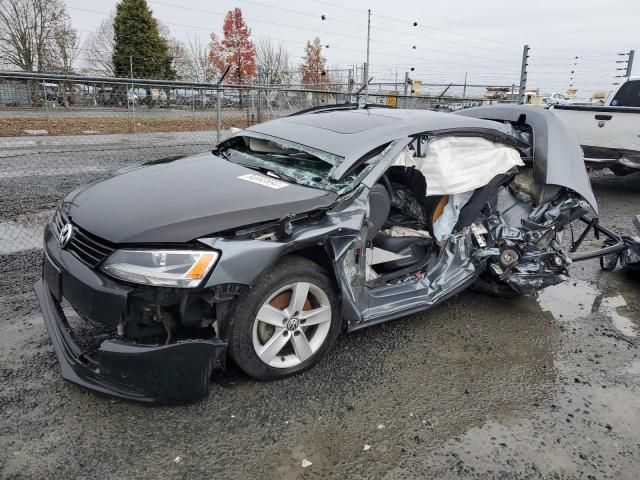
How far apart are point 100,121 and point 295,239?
1186 centimetres

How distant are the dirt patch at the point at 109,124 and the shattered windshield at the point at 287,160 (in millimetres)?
9940

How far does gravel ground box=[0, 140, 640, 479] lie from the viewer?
6.98 ft

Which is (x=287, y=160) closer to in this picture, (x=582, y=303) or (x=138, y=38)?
(x=582, y=303)

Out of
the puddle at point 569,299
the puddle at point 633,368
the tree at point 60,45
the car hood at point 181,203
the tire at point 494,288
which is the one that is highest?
the tree at point 60,45

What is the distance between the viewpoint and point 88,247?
2.38 meters

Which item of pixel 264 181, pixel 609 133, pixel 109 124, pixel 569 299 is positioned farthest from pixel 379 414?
pixel 109 124

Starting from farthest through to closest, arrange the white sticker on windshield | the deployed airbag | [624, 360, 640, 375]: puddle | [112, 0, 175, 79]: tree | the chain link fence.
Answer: [112, 0, 175, 79]: tree < the chain link fence < the deployed airbag < [624, 360, 640, 375]: puddle < the white sticker on windshield

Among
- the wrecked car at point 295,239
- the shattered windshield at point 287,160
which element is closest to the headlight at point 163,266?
the wrecked car at point 295,239

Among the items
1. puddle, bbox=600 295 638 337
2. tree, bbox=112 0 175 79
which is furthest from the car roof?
tree, bbox=112 0 175 79

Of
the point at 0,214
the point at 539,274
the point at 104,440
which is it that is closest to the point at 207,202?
the point at 104,440

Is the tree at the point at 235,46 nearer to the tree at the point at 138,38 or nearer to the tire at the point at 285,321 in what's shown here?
the tree at the point at 138,38

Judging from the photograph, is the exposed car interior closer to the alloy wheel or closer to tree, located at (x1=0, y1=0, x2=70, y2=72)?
the alloy wheel

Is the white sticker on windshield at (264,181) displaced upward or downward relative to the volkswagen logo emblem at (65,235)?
upward

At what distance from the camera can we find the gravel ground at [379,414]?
2.13 meters
